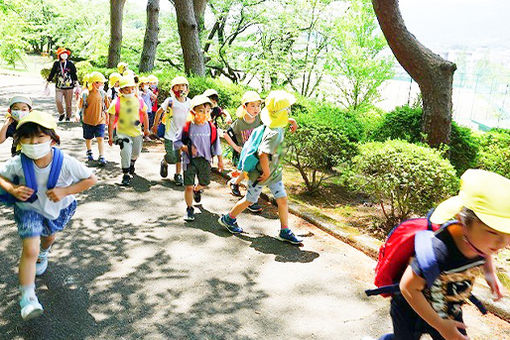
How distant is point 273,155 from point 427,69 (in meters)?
3.41

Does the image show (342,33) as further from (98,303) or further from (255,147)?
(98,303)

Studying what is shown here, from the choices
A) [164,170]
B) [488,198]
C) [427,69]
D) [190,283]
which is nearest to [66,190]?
[190,283]

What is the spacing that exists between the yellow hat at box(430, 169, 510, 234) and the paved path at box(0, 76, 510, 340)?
1.98m

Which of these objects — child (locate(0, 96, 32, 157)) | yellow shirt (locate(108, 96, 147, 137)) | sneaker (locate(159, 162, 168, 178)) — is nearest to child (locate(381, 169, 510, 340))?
child (locate(0, 96, 32, 157))

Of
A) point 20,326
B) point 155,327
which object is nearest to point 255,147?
point 155,327

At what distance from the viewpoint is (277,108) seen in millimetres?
4750

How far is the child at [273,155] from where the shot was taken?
4734 mm

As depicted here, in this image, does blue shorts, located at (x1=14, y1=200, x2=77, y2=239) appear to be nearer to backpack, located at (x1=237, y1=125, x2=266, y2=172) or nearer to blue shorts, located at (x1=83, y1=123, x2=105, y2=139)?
backpack, located at (x1=237, y1=125, x2=266, y2=172)

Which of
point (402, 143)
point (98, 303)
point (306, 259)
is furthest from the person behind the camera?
point (402, 143)

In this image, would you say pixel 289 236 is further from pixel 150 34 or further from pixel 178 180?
pixel 150 34

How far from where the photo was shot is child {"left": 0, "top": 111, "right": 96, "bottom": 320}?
3295mm

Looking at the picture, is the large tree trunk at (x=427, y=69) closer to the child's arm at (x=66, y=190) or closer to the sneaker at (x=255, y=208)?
the sneaker at (x=255, y=208)

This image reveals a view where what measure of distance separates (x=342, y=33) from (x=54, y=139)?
1504 cm

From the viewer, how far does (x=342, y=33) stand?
1670 cm
